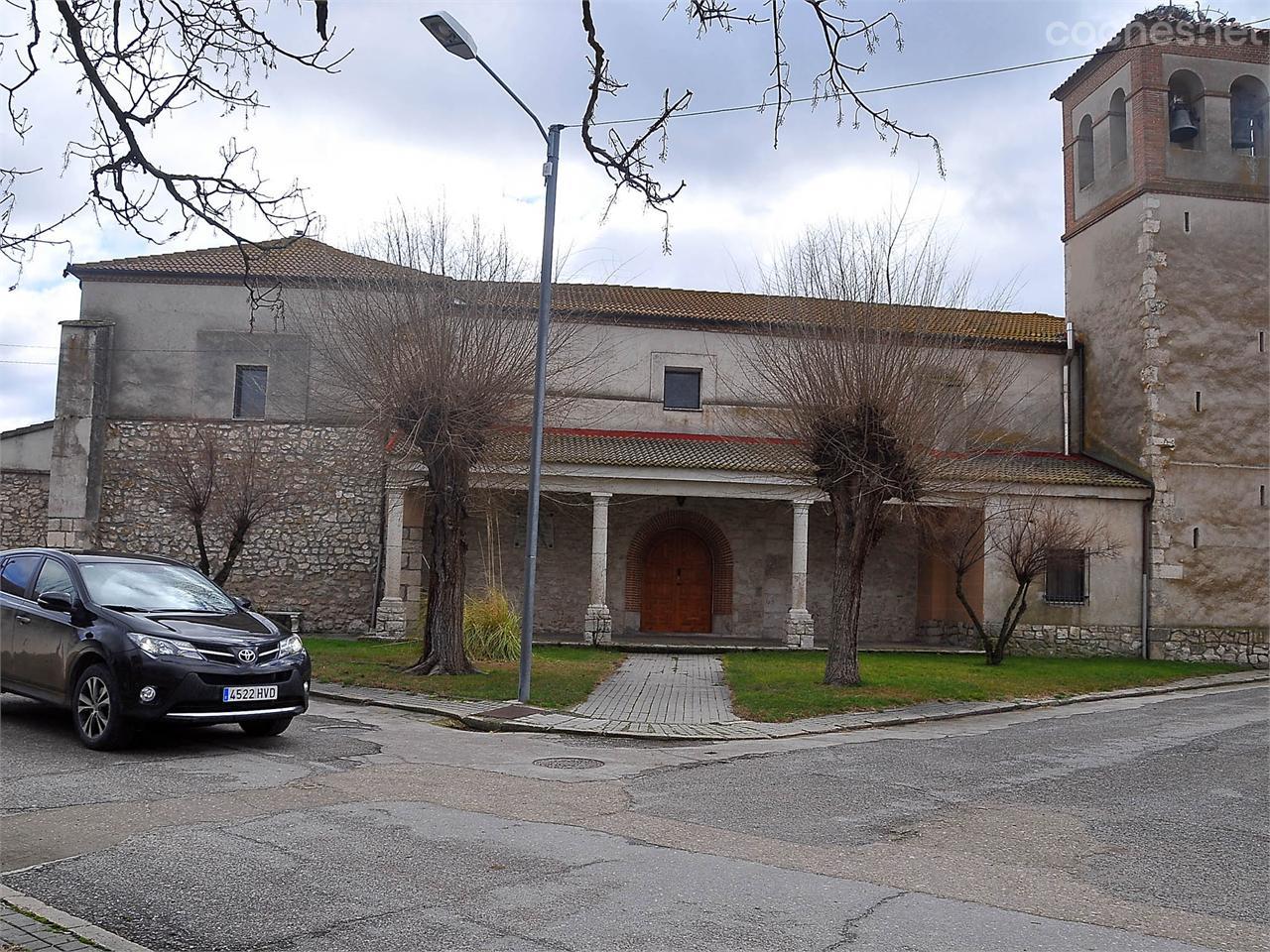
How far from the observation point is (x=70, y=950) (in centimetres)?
421

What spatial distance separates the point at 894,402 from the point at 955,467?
168 centimetres

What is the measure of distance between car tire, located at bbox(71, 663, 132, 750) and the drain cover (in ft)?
11.6

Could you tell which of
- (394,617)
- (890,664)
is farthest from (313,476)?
(890,664)

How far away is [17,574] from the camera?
10.3 metres

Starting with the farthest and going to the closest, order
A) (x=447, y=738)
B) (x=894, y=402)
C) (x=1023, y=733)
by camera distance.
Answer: (x=894, y=402) < (x=1023, y=733) < (x=447, y=738)

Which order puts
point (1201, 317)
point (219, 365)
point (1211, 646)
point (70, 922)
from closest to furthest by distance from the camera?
point (70, 922) → point (1211, 646) → point (1201, 317) → point (219, 365)

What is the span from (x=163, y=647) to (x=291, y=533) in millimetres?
17724

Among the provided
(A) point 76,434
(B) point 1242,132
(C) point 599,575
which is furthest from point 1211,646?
(A) point 76,434

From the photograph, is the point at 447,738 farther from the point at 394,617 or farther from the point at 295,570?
the point at 295,570

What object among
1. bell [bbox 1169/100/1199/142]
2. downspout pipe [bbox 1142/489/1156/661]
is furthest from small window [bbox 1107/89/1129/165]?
downspout pipe [bbox 1142/489/1156/661]

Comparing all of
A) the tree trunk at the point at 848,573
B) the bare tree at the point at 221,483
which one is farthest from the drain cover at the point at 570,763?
the bare tree at the point at 221,483

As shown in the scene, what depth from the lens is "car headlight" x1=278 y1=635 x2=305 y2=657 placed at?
383 inches

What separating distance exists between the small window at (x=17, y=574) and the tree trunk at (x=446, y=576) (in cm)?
643

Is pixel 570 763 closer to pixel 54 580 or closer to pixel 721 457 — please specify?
pixel 54 580
